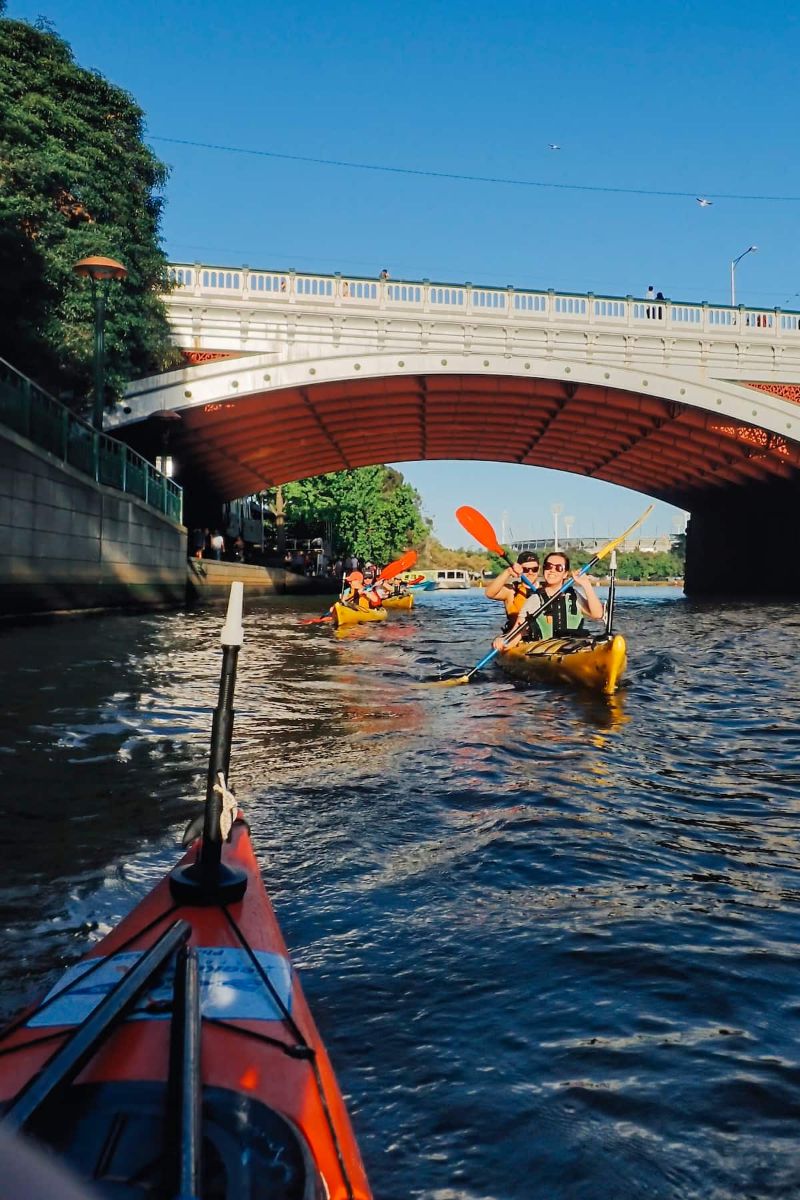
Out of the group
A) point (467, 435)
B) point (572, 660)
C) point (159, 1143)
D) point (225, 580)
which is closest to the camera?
point (159, 1143)

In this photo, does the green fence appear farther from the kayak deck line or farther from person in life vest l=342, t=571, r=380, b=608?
the kayak deck line

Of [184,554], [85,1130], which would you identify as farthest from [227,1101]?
[184,554]

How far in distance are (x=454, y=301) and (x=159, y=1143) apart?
98.8 ft

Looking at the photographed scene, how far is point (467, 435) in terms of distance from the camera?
1590 inches

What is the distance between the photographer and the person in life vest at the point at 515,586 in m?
11.2

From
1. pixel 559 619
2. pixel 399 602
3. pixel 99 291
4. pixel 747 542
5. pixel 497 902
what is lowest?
pixel 497 902

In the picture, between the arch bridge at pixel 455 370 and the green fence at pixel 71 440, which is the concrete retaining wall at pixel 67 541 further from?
the arch bridge at pixel 455 370

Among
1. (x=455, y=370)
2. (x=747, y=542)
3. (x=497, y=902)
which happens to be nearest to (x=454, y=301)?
(x=455, y=370)

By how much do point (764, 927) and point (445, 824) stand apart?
1.57 metres

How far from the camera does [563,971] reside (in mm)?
2746

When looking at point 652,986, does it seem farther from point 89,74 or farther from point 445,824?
point 89,74

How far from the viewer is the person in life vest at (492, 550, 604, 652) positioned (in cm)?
1012

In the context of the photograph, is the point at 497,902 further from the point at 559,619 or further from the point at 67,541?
the point at 67,541

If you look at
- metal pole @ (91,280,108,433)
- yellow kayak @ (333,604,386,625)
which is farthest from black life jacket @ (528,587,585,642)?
metal pole @ (91,280,108,433)
